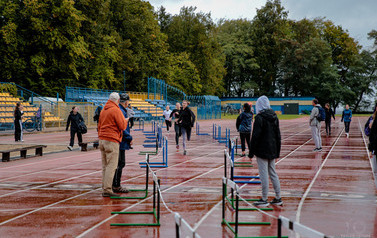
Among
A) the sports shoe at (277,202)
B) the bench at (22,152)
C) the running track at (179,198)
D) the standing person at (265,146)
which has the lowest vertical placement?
the running track at (179,198)

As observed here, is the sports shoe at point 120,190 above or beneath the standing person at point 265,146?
beneath

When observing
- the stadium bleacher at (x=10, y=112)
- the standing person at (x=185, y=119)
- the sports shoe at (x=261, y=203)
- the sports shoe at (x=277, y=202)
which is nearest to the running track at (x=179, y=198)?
the sports shoe at (x=277, y=202)

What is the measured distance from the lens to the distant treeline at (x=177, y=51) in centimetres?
3769

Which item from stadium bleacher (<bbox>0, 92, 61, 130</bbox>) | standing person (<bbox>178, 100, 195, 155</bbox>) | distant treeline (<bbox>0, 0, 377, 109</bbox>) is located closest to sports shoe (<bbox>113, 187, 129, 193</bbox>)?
standing person (<bbox>178, 100, 195, 155</bbox>)

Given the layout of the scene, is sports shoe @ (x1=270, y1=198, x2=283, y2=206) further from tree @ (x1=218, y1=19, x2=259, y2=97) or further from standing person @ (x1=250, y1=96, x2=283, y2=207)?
tree @ (x1=218, y1=19, x2=259, y2=97)

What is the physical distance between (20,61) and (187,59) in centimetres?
3093

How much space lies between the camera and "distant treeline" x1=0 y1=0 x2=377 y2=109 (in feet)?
124

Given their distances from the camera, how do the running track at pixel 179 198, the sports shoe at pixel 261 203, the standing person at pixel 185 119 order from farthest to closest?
1. the standing person at pixel 185 119
2. the sports shoe at pixel 261 203
3. the running track at pixel 179 198

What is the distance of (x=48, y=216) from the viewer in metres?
6.76

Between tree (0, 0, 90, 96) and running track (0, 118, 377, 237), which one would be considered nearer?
running track (0, 118, 377, 237)

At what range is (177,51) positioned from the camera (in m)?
67.9

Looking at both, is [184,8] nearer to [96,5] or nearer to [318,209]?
[96,5]

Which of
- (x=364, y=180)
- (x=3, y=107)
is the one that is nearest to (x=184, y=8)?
(x=3, y=107)

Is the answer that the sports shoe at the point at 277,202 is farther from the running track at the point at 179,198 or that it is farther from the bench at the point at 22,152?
the bench at the point at 22,152
